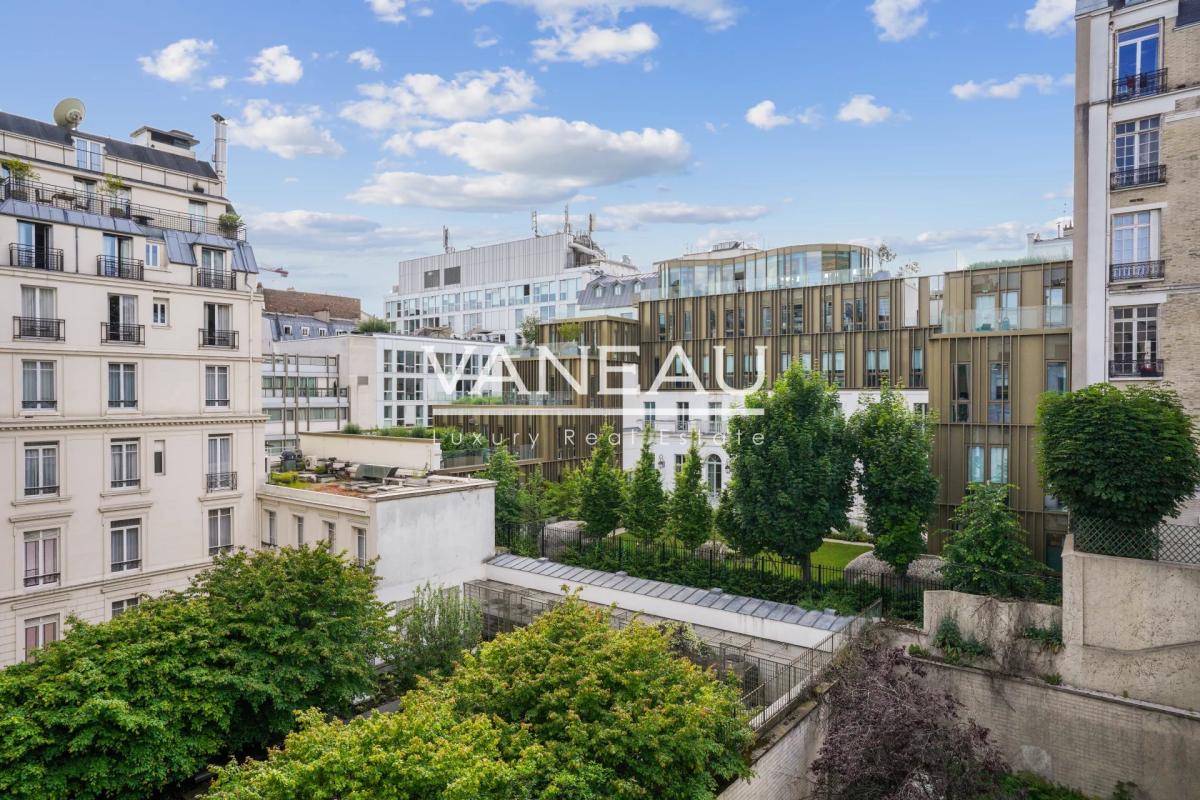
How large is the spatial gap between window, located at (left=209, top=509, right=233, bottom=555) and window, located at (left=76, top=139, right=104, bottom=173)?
17.3 m

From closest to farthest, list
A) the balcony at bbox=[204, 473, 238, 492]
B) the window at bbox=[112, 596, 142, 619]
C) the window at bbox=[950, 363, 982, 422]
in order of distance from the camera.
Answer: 1. the window at bbox=[112, 596, 142, 619]
2. the balcony at bbox=[204, 473, 238, 492]
3. the window at bbox=[950, 363, 982, 422]

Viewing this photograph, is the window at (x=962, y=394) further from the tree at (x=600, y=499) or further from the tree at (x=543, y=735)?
the tree at (x=543, y=735)

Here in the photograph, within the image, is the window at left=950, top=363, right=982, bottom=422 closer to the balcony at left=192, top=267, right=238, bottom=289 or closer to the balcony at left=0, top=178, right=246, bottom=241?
the balcony at left=192, top=267, right=238, bottom=289

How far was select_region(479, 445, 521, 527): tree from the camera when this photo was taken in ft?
94.9

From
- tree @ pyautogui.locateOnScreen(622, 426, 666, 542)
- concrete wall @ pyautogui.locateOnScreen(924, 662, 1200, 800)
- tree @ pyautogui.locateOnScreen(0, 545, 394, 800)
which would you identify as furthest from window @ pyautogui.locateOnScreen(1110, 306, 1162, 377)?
tree @ pyautogui.locateOnScreen(0, 545, 394, 800)

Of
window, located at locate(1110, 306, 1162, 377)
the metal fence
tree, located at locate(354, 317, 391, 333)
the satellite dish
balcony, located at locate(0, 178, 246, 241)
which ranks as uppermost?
the satellite dish

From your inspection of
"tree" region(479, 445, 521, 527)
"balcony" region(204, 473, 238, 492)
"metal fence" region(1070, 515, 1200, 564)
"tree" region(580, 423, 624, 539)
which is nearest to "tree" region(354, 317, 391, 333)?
"tree" region(479, 445, 521, 527)

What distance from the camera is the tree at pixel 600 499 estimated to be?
1128 inches

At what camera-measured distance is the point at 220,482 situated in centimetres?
2716

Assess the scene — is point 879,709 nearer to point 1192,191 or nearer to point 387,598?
point 387,598

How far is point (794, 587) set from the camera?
23.8 meters

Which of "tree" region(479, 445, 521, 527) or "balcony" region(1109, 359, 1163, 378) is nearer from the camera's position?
"balcony" region(1109, 359, 1163, 378)

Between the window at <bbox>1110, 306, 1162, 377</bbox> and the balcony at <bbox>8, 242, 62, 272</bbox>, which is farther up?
the balcony at <bbox>8, 242, 62, 272</bbox>

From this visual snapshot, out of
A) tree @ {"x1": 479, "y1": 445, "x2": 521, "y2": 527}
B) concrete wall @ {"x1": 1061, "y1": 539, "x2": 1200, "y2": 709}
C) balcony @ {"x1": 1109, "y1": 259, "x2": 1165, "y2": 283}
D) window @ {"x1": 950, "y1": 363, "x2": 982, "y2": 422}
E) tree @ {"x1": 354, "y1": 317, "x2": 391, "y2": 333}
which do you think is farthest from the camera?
tree @ {"x1": 354, "y1": 317, "x2": 391, "y2": 333}
